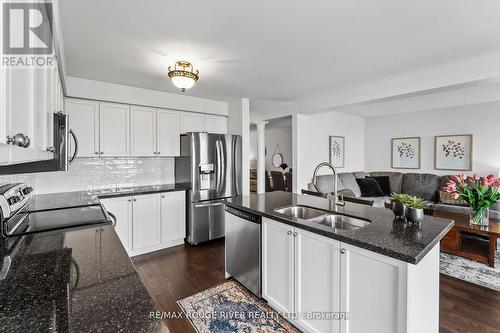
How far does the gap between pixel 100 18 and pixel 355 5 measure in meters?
1.83

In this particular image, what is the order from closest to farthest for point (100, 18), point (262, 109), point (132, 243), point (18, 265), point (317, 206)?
point (18, 265) → point (100, 18) → point (317, 206) → point (132, 243) → point (262, 109)

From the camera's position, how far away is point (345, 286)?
1438mm

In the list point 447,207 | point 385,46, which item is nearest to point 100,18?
point 385,46

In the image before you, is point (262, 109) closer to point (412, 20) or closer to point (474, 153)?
point (412, 20)

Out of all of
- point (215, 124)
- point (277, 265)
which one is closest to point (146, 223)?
point (215, 124)

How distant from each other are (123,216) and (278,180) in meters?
4.30

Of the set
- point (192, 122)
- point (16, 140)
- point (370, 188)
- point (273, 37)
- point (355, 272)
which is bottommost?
point (355, 272)

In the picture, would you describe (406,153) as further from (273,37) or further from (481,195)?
(273,37)

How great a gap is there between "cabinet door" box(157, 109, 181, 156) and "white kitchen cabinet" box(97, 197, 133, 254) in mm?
905

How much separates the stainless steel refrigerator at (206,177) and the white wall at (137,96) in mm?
582

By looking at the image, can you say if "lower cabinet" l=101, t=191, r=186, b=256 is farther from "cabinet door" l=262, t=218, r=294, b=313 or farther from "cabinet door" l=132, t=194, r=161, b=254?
"cabinet door" l=262, t=218, r=294, b=313

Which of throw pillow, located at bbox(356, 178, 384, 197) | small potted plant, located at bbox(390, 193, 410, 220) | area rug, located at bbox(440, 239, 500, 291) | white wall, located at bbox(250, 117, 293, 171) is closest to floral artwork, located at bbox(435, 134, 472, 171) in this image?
throw pillow, located at bbox(356, 178, 384, 197)

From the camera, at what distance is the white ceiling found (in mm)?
1658

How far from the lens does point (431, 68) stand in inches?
110
